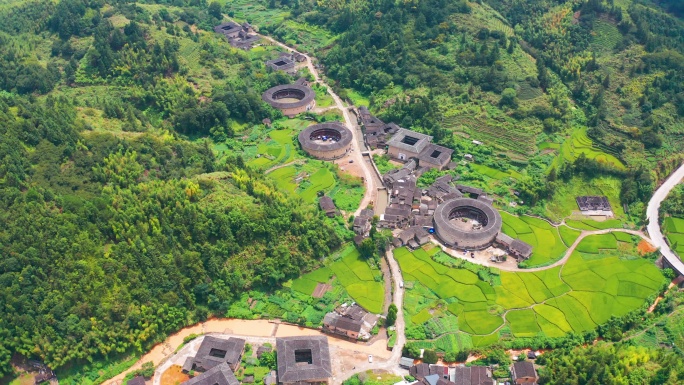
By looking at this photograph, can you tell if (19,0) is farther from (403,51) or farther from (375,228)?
(375,228)

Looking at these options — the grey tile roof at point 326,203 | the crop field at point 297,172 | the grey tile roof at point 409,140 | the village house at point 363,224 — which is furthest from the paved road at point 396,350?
the grey tile roof at point 409,140

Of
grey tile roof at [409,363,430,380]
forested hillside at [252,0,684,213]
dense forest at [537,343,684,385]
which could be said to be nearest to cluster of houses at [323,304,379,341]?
grey tile roof at [409,363,430,380]

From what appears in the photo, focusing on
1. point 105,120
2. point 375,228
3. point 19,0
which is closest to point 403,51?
point 375,228

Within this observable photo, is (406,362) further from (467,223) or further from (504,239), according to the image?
(467,223)

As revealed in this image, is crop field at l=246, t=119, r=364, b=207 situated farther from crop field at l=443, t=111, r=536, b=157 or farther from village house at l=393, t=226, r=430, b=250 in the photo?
crop field at l=443, t=111, r=536, b=157

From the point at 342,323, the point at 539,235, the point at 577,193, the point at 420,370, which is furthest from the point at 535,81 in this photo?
the point at 420,370

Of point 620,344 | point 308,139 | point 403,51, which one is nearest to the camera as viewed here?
point 620,344
